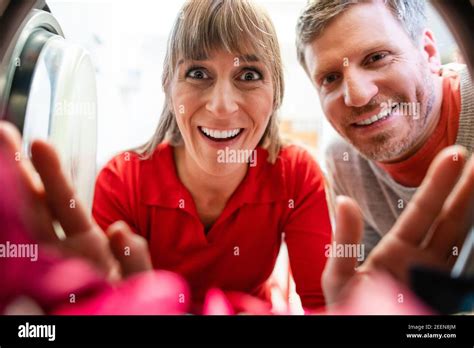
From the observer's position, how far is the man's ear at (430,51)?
54.6 inches

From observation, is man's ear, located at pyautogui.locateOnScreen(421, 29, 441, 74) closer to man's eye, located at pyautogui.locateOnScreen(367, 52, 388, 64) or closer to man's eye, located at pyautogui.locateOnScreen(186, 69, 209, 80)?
man's eye, located at pyautogui.locateOnScreen(367, 52, 388, 64)

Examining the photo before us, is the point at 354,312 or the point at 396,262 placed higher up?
the point at 396,262

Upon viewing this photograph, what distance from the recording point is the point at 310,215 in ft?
4.62

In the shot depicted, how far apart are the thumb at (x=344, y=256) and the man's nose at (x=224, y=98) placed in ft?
1.11

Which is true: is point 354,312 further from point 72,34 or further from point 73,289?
point 72,34

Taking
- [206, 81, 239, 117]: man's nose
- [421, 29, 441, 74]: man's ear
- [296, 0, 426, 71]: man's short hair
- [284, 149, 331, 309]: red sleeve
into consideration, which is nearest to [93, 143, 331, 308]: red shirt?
[284, 149, 331, 309]: red sleeve

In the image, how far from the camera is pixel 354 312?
1406mm

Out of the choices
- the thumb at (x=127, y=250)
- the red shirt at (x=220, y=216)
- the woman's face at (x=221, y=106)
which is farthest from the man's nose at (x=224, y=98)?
the thumb at (x=127, y=250)

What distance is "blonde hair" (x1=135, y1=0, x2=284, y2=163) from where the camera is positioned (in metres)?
1.33

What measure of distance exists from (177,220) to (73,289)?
0.97 ft

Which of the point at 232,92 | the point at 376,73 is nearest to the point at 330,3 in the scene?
the point at 376,73

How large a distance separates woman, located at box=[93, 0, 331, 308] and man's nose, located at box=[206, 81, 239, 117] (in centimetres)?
5

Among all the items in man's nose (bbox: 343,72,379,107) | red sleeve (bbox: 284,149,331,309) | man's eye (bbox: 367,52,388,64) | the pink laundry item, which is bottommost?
the pink laundry item

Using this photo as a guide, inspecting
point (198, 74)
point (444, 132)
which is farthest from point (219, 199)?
point (444, 132)
